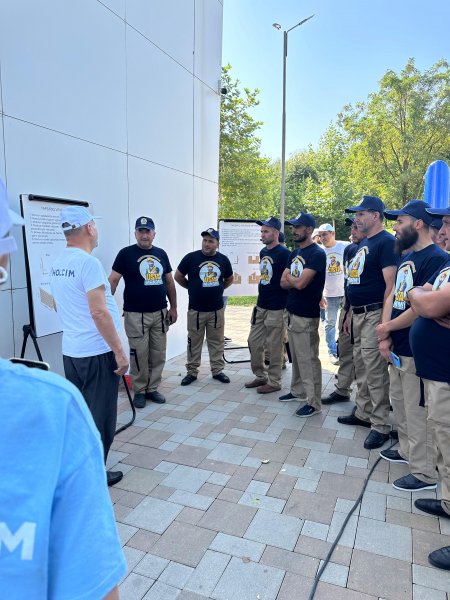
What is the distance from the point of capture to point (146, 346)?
4645mm

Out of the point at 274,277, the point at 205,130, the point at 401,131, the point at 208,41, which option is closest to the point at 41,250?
the point at 274,277

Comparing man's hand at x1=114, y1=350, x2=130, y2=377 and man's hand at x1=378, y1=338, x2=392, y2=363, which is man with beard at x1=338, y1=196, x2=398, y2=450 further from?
man's hand at x1=114, y1=350, x2=130, y2=377

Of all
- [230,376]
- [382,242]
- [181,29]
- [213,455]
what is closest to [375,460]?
[213,455]

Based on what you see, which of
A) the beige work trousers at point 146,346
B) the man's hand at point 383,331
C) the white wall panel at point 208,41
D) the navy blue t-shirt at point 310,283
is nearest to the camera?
the man's hand at point 383,331

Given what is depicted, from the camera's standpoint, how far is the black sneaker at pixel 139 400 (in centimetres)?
447

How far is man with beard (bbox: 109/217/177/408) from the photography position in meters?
4.48

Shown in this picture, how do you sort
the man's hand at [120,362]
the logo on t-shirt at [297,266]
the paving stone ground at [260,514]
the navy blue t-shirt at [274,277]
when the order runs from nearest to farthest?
the paving stone ground at [260,514] → the man's hand at [120,362] → the logo on t-shirt at [297,266] → the navy blue t-shirt at [274,277]

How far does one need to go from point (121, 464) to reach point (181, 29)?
19.3ft

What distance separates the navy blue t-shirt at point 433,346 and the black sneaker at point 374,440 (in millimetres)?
1279

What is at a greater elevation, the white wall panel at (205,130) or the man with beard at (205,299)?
the white wall panel at (205,130)

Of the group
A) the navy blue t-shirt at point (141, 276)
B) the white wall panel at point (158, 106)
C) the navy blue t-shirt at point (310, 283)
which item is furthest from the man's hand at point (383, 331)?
the white wall panel at point (158, 106)

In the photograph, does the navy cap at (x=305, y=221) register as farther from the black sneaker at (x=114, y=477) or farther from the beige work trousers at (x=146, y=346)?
the black sneaker at (x=114, y=477)

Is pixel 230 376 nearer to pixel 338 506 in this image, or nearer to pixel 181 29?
pixel 338 506

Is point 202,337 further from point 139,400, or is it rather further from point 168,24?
point 168,24
